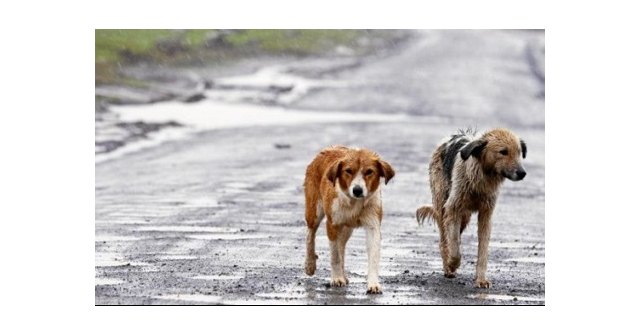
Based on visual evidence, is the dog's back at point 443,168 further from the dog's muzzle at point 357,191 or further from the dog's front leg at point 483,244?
the dog's muzzle at point 357,191

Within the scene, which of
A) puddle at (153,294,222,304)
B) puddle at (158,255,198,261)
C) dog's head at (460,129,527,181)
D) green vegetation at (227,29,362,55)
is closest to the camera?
puddle at (153,294,222,304)

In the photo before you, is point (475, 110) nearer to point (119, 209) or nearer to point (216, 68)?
point (216, 68)

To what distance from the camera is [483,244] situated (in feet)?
38.7

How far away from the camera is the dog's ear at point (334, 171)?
10.9 m

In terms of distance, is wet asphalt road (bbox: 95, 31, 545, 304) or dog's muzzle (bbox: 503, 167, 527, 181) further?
wet asphalt road (bbox: 95, 31, 545, 304)

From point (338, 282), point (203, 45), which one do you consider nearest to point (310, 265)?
point (338, 282)

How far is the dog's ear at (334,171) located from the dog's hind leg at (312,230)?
0.71 metres

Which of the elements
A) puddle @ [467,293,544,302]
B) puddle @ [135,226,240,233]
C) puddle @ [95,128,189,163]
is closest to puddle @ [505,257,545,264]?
puddle @ [467,293,544,302]

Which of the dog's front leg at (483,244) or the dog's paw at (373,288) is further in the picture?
the dog's front leg at (483,244)

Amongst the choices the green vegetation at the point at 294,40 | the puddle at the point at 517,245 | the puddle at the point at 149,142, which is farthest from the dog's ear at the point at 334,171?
the puddle at the point at 149,142

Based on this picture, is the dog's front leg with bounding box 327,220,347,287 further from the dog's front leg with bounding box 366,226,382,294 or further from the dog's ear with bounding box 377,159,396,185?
the dog's ear with bounding box 377,159,396,185

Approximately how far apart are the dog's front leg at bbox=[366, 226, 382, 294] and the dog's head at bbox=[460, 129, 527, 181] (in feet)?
3.32

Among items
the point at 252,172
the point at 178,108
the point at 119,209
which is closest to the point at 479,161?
the point at 119,209

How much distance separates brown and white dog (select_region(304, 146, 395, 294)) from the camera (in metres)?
10.8
